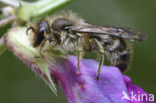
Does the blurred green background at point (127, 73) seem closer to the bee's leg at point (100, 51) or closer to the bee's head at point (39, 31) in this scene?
the bee's head at point (39, 31)

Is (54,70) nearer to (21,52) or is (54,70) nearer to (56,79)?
(56,79)

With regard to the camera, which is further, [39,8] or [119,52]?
[39,8]

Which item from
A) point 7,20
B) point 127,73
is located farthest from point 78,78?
point 127,73

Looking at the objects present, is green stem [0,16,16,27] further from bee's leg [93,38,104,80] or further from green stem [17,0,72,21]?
bee's leg [93,38,104,80]

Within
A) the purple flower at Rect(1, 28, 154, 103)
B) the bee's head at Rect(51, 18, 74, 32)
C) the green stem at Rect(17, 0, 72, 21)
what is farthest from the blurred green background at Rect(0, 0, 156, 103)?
the bee's head at Rect(51, 18, 74, 32)

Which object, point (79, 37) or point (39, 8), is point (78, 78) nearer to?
point (79, 37)

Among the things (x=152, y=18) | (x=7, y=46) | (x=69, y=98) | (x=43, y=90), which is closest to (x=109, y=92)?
(x=69, y=98)

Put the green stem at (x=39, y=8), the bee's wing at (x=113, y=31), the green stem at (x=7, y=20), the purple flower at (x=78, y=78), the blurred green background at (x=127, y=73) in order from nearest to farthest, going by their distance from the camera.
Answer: the bee's wing at (x=113, y=31), the purple flower at (x=78, y=78), the green stem at (x=7, y=20), the green stem at (x=39, y=8), the blurred green background at (x=127, y=73)

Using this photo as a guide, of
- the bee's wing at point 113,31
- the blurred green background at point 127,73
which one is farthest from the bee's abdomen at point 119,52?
the blurred green background at point 127,73
